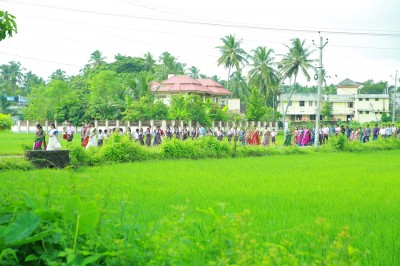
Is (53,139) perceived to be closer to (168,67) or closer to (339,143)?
(339,143)

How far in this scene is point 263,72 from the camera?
4928 centimetres

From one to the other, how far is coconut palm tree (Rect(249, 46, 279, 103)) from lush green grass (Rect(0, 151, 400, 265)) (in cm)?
3461

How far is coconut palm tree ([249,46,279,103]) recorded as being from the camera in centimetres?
4931

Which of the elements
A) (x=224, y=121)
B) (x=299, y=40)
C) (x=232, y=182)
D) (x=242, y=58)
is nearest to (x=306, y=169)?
(x=232, y=182)

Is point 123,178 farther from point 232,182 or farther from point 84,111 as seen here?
point 84,111

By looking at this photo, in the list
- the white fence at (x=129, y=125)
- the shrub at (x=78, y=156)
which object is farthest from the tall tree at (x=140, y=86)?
the shrub at (x=78, y=156)

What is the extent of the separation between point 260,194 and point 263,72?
135ft

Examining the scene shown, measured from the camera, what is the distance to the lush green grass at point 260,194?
449cm

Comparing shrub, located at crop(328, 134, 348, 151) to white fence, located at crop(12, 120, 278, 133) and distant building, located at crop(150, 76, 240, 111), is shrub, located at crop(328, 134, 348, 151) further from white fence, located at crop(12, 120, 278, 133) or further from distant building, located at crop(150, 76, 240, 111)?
distant building, located at crop(150, 76, 240, 111)

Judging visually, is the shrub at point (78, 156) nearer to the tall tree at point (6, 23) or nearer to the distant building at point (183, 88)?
the tall tree at point (6, 23)

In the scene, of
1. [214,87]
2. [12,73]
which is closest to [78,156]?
[214,87]

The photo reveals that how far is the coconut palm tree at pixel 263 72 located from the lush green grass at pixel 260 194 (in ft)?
114

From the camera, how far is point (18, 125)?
4356 centimetres

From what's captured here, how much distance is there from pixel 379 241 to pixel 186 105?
1288 inches
